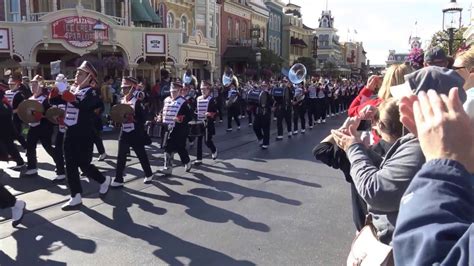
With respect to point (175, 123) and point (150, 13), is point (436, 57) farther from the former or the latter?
point (150, 13)

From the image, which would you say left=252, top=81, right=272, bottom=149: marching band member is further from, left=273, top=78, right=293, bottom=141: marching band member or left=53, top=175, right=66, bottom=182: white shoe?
left=53, top=175, right=66, bottom=182: white shoe

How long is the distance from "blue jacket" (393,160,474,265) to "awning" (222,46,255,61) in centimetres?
3684

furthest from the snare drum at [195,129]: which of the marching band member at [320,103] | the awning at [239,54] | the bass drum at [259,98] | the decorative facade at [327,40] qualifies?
the decorative facade at [327,40]

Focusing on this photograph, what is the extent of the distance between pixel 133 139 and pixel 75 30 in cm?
1745

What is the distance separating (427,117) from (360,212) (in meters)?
2.37

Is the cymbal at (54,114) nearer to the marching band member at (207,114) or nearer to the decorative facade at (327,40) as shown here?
the marching band member at (207,114)

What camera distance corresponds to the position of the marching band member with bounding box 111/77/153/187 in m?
7.70

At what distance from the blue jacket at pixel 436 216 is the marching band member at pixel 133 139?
683 centimetres

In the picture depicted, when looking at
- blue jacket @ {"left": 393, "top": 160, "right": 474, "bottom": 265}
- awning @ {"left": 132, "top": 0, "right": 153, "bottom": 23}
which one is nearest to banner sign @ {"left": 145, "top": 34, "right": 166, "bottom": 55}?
awning @ {"left": 132, "top": 0, "right": 153, "bottom": 23}

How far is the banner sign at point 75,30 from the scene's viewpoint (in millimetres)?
23109

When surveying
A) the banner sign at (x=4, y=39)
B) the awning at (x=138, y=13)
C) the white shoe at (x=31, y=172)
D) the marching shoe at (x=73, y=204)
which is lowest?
the marching shoe at (x=73, y=204)

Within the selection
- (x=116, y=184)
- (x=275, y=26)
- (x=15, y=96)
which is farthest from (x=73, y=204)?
(x=275, y=26)

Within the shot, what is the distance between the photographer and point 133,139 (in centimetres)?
786

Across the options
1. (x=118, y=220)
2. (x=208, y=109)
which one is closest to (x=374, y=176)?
(x=118, y=220)
